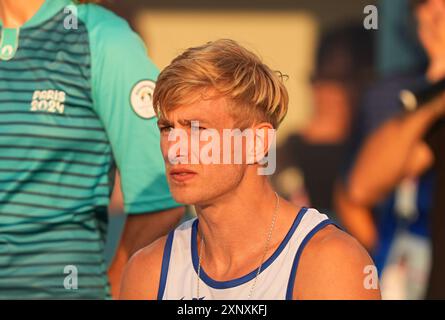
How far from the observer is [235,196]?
11.1 feet

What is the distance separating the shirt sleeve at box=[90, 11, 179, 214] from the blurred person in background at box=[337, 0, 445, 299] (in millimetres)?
1521

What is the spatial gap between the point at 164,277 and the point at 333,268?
Result: 511mm

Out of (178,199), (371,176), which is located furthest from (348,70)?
(178,199)

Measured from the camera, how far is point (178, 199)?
3.33 m

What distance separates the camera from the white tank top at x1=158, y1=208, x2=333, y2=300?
10.8 feet

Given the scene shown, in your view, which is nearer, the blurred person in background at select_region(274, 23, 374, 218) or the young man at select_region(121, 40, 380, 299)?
the young man at select_region(121, 40, 380, 299)

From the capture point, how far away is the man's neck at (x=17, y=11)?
3938 mm

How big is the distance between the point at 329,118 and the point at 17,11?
3.75 meters

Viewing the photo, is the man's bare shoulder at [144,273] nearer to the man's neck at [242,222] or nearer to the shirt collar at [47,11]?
the man's neck at [242,222]

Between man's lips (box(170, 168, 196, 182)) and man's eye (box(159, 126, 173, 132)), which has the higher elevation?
man's eye (box(159, 126, 173, 132))

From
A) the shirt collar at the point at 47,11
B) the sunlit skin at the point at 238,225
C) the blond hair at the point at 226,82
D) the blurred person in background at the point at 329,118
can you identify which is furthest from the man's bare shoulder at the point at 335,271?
the blurred person in background at the point at 329,118

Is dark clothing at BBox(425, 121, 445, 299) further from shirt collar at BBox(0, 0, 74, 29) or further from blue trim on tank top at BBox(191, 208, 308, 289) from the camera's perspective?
shirt collar at BBox(0, 0, 74, 29)

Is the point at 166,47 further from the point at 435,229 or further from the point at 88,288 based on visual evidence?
the point at 88,288

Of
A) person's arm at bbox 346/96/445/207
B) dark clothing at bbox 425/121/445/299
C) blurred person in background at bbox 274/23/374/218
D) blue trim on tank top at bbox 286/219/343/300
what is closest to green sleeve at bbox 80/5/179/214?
blue trim on tank top at bbox 286/219/343/300
